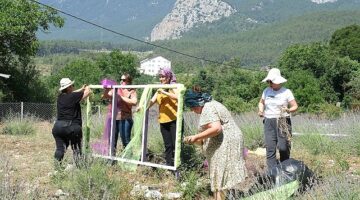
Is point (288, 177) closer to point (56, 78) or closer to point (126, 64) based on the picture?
point (56, 78)

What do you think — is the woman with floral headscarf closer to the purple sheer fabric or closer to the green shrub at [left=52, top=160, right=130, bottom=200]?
the purple sheer fabric

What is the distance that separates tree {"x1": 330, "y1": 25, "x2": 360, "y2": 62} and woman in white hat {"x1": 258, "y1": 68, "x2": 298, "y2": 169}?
5463 centimetres

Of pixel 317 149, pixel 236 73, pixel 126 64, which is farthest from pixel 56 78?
pixel 317 149

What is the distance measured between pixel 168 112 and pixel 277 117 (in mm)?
1410

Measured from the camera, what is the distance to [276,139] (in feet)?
21.1

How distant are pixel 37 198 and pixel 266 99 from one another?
11.1ft

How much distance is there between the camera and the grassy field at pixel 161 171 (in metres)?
4.46

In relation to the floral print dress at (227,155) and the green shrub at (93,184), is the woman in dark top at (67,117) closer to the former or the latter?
the green shrub at (93,184)

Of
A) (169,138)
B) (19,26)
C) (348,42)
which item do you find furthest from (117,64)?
(169,138)

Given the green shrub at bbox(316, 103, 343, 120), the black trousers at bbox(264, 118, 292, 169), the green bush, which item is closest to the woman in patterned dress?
the black trousers at bbox(264, 118, 292, 169)

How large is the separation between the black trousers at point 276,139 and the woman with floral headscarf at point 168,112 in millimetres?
1232

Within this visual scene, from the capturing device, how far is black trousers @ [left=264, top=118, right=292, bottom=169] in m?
6.30

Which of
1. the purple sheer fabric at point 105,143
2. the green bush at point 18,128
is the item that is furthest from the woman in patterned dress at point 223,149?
the green bush at point 18,128

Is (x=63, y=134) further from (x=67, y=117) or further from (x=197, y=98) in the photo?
(x=197, y=98)
